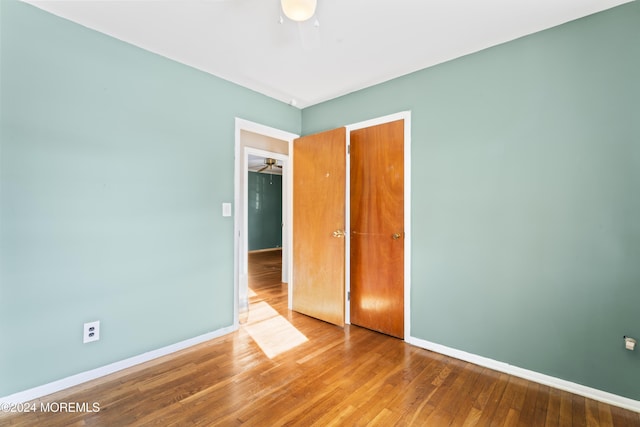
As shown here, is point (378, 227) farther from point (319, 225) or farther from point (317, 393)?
point (317, 393)

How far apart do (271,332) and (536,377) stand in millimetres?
2180

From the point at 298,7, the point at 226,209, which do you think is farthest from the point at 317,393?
the point at 298,7

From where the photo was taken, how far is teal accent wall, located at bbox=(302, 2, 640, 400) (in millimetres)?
1780

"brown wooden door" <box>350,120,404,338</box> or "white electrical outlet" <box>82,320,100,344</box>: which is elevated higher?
"brown wooden door" <box>350,120,404,338</box>

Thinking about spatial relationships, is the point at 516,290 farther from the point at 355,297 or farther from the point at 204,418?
the point at 204,418

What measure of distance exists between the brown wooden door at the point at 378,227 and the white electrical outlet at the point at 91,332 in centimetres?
221

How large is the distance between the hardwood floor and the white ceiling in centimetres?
239

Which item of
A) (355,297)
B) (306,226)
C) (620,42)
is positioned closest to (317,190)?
(306,226)

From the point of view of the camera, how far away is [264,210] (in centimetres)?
859

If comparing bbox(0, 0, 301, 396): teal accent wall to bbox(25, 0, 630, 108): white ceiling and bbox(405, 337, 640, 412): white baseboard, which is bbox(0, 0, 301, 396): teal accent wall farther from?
bbox(405, 337, 640, 412): white baseboard

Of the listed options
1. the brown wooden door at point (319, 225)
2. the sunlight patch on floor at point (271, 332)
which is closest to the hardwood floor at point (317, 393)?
the sunlight patch on floor at point (271, 332)

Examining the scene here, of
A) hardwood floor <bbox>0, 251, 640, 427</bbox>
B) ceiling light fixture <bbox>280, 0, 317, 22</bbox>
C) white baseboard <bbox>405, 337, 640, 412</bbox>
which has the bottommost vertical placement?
hardwood floor <bbox>0, 251, 640, 427</bbox>

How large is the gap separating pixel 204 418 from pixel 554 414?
2.05m

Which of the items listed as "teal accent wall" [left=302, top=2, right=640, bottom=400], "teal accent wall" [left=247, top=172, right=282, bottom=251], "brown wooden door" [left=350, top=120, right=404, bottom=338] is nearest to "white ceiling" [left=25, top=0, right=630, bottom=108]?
"teal accent wall" [left=302, top=2, right=640, bottom=400]
